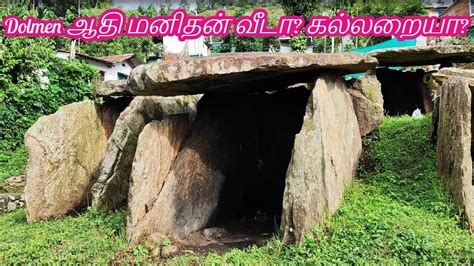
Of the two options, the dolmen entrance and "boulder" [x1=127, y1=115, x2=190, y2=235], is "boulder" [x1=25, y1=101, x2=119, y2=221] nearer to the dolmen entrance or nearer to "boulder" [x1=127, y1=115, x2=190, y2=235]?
the dolmen entrance

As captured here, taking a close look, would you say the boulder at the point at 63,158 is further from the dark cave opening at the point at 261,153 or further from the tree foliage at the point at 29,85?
the tree foliage at the point at 29,85

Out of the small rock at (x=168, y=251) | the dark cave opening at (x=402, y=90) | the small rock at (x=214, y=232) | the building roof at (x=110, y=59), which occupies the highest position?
the building roof at (x=110, y=59)

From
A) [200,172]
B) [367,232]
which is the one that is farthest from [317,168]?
[200,172]

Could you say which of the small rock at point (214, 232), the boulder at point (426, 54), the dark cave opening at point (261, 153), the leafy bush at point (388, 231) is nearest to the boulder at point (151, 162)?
the small rock at point (214, 232)

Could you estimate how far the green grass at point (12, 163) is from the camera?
34.1ft

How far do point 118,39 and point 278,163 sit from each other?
34701mm

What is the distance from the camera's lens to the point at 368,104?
707 centimetres

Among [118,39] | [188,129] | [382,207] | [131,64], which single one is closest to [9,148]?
[188,129]

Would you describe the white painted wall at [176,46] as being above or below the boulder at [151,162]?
above

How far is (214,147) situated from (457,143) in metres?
3.71

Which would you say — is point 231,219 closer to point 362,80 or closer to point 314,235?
point 314,235

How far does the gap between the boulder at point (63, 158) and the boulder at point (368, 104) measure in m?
4.92

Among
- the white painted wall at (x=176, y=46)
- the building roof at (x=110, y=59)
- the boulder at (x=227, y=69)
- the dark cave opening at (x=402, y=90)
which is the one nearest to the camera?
the boulder at (x=227, y=69)

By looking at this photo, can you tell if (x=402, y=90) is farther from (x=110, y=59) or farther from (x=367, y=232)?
(x=110, y=59)
